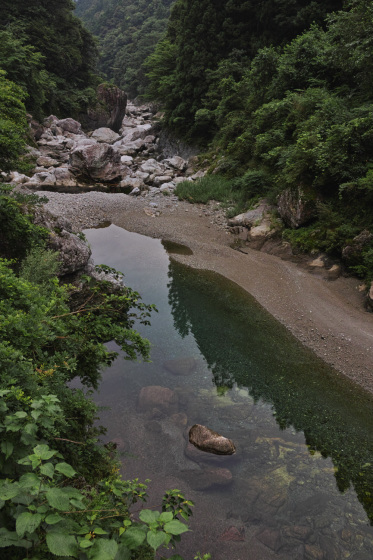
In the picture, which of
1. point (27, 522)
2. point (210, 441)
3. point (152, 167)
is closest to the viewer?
point (27, 522)

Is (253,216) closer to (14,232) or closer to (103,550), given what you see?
(14,232)

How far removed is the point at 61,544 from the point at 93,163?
24.3m

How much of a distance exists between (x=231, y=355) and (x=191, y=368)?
3.79 feet

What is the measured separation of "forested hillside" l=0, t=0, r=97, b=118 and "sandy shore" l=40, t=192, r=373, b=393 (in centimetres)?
1493

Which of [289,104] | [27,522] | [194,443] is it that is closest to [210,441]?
[194,443]

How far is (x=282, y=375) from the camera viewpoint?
7.20 metres

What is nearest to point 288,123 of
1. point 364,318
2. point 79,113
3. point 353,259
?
point 353,259

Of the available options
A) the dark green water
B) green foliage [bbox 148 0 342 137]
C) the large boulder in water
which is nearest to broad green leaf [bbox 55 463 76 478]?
the dark green water

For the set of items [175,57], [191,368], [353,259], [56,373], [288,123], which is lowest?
[191,368]

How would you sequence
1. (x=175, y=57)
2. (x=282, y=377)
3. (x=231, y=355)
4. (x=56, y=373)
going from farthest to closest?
(x=175, y=57), (x=231, y=355), (x=282, y=377), (x=56, y=373)

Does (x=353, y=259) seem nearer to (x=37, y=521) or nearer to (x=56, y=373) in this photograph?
(x=56, y=373)

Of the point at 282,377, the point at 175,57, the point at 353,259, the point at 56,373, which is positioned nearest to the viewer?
the point at 56,373

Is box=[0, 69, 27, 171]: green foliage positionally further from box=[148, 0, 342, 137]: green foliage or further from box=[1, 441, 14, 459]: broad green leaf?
box=[148, 0, 342, 137]: green foliage

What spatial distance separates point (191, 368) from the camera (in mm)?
7395
